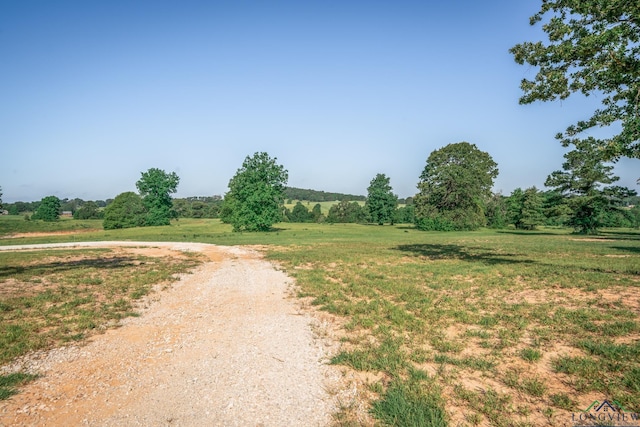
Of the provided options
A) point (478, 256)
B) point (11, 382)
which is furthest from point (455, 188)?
point (11, 382)

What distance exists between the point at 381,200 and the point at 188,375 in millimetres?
76960

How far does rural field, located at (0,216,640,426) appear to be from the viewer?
4.59 metres

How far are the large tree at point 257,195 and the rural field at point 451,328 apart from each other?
34.6m

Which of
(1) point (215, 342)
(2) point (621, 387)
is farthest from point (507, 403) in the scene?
(1) point (215, 342)

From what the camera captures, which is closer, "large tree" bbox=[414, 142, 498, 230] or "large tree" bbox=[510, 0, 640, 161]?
"large tree" bbox=[510, 0, 640, 161]

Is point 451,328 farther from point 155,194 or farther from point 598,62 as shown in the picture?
point 155,194

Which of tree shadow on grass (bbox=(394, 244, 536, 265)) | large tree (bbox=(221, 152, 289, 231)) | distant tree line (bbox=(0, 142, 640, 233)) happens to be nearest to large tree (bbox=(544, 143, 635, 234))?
distant tree line (bbox=(0, 142, 640, 233))

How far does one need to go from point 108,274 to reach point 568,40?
22.4 m

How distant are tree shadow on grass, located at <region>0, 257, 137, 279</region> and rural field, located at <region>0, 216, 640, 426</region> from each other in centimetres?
A: 20

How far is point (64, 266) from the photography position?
55.8ft

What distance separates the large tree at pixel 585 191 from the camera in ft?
142

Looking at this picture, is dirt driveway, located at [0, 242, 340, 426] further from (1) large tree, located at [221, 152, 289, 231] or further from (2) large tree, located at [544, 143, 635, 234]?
(2) large tree, located at [544, 143, 635, 234]

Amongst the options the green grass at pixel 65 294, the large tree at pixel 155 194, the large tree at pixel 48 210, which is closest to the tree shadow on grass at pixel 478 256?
the green grass at pixel 65 294

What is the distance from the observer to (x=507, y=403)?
181 inches
